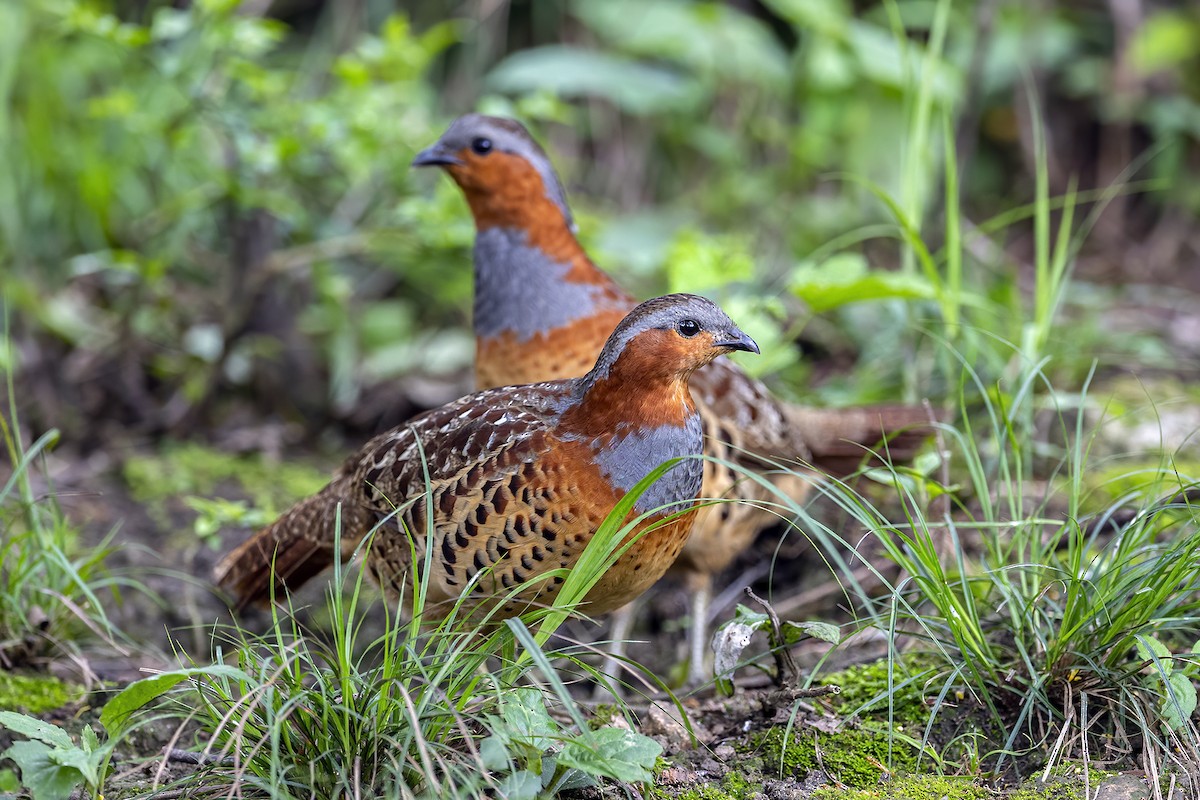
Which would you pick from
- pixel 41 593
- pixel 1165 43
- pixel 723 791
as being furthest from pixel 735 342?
pixel 1165 43

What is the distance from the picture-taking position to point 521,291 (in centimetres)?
378

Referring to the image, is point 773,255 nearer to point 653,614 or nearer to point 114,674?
point 653,614

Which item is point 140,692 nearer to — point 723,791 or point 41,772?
point 41,772

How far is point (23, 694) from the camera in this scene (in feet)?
9.24

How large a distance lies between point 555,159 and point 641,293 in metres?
1.45

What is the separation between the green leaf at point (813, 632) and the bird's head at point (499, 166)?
1.77 metres

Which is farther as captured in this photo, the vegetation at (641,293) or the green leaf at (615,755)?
the vegetation at (641,293)

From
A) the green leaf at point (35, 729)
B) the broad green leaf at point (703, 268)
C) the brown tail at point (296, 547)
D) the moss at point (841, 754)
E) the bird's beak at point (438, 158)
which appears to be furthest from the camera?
the broad green leaf at point (703, 268)

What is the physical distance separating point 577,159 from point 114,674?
4.59 m

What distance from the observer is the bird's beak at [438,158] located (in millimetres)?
3854

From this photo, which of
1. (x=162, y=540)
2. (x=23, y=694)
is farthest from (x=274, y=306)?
(x=23, y=694)

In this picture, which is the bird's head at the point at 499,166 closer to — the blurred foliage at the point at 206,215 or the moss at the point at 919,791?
the blurred foliage at the point at 206,215

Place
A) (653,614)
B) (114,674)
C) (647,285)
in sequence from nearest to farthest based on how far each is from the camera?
(114,674)
(653,614)
(647,285)

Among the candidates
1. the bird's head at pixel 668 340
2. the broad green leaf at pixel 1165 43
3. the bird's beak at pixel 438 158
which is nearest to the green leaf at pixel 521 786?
the bird's head at pixel 668 340
